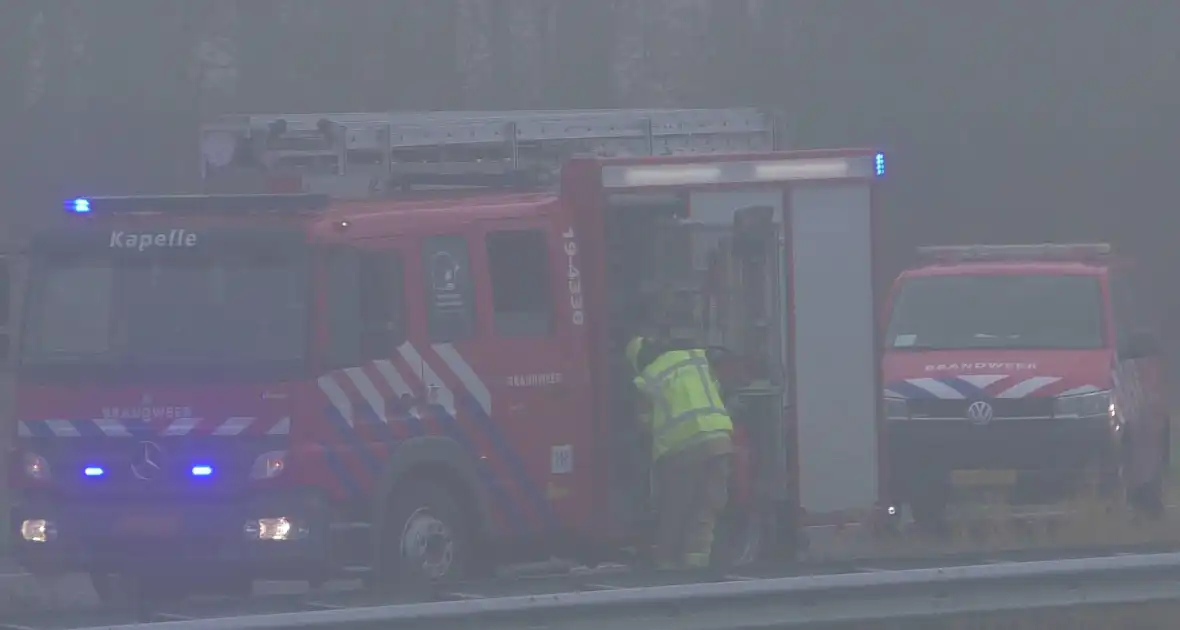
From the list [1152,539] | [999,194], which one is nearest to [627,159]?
[1152,539]

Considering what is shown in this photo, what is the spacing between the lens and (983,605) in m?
8.66

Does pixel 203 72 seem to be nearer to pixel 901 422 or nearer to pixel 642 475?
pixel 901 422

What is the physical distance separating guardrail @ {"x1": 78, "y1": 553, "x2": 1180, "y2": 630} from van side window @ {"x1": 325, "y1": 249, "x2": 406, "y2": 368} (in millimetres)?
2445

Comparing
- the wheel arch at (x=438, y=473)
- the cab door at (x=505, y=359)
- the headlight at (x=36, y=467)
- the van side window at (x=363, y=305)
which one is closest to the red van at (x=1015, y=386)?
the cab door at (x=505, y=359)

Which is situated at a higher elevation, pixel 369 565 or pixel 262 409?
pixel 262 409

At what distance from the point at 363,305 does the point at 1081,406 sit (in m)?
6.45

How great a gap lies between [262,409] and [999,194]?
3058cm

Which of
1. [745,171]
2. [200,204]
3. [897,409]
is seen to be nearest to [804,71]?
[897,409]

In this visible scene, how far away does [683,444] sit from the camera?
1169cm

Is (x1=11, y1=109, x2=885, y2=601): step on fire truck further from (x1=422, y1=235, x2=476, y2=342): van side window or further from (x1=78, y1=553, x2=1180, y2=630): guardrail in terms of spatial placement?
(x1=78, y1=553, x2=1180, y2=630): guardrail

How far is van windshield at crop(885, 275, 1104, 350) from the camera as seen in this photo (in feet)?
51.6

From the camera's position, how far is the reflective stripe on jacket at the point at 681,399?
11570 millimetres

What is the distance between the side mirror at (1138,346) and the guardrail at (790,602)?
6.82 m

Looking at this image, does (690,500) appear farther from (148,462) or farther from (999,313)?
(999,313)
